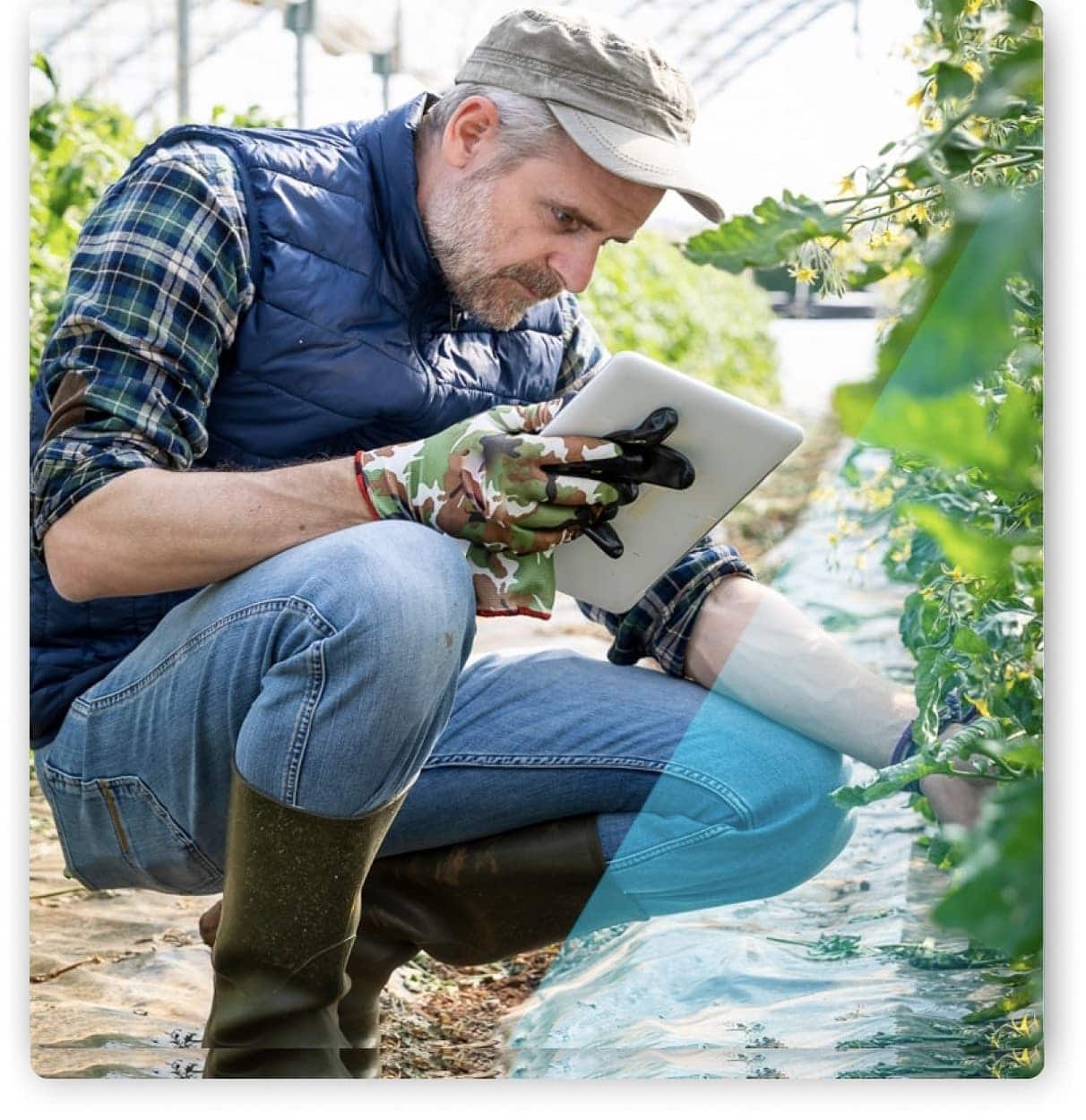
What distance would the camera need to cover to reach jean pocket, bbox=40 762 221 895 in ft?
5.38

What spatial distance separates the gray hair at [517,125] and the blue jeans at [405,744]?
17.8 inches

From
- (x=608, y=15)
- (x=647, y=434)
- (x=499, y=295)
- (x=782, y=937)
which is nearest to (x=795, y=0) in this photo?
(x=608, y=15)

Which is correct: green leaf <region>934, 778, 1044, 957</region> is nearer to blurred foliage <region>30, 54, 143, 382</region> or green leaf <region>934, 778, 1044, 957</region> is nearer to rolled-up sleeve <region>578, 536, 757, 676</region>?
rolled-up sleeve <region>578, 536, 757, 676</region>

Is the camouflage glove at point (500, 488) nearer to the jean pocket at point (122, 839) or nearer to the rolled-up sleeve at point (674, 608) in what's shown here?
the rolled-up sleeve at point (674, 608)

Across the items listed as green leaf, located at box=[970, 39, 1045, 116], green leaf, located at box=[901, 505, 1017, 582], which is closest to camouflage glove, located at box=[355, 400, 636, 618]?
green leaf, located at box=[970, 39, 1045, 116]

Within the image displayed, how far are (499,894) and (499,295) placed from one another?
67 cm

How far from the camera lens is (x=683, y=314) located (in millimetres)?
3059

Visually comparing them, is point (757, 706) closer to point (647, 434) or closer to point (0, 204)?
point (647, 434)

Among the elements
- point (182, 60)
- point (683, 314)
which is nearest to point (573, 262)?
point (182, 60)

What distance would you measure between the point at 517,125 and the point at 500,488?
17.0 inches

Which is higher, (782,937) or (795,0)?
(795,0)

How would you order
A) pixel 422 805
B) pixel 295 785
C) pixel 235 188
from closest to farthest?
pixel 295 785
pixel 235 188
pixel 422 805

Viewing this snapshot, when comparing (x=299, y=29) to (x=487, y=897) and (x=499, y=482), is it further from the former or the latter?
(x=487, y=897)

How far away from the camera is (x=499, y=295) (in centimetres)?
176
